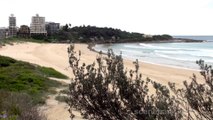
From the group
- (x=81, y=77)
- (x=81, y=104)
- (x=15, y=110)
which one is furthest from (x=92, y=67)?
(x=15, y=110)

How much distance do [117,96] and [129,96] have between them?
0.62 feet

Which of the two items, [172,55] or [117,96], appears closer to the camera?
[117,96]

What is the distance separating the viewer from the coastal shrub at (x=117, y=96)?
11.3 feet

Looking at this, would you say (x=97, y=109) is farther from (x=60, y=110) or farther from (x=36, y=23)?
(x=36, y=23)

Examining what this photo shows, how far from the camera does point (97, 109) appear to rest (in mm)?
3773

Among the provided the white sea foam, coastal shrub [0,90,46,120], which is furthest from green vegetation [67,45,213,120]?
the white sea foam

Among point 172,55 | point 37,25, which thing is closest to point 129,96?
point 172,55

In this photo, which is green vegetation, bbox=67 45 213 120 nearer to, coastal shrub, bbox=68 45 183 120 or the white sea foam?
coastal shrub, bbox=68 45 183 120

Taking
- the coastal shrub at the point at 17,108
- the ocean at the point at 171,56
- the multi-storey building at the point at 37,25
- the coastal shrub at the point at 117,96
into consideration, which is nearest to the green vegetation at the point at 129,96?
the coastal shrub at the point at 117,96

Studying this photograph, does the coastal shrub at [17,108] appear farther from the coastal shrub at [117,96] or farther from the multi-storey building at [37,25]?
the multi-storey building at [37,25]

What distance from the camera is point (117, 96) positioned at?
3695 millimetres

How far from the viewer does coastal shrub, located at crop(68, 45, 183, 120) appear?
11.3 feet

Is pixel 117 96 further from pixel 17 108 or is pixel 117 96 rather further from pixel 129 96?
pixel 17 108

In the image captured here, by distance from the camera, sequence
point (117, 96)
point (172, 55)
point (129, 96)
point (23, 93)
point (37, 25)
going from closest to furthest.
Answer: point (129, 96)
point (117, 96)
point (23, 93)
point (172, 55)
point (37, 25)
